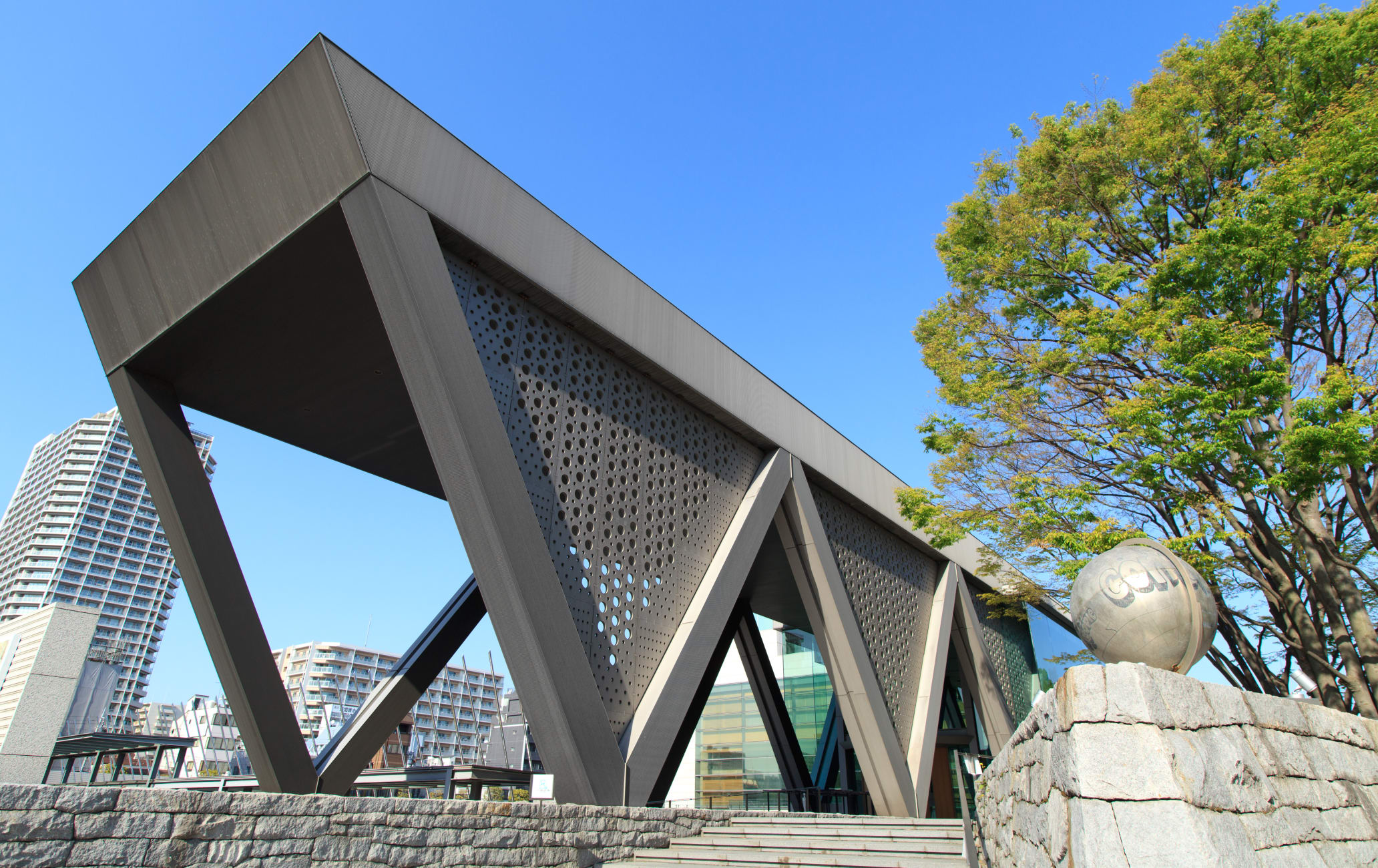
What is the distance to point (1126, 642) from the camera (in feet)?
12.3

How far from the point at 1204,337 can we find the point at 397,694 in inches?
515

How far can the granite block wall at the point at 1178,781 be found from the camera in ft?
9.33

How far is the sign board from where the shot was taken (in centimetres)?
755

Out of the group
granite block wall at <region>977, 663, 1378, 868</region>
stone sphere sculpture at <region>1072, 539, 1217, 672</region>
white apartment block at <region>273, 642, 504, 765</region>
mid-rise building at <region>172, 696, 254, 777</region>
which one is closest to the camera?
granite block wall at <region>977, 663, 1378, 868</region>

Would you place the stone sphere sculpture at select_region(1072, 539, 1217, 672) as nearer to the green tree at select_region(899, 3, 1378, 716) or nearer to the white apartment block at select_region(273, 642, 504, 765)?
the green tree at select_region(899, 3, 1378, 716)

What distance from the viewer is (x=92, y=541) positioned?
345 ft

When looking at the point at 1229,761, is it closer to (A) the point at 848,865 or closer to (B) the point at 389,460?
(A) the point at 848,865

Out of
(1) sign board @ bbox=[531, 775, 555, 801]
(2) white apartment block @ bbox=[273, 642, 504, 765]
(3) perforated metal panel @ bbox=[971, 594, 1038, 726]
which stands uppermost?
(2) white apartment block @ bbox=[273, 642, 504, 765]

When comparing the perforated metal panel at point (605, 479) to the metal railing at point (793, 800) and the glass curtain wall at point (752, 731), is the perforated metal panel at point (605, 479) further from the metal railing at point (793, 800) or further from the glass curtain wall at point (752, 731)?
the glass curtain wall at point (752, 731)

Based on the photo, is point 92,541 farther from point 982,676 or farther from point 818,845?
point 818,845

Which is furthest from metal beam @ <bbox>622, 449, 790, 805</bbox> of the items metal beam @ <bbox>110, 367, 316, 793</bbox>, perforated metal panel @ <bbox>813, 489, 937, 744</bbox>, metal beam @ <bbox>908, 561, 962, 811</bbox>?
metal beam @ <bbox>110, 367, 316, 793</bbox>

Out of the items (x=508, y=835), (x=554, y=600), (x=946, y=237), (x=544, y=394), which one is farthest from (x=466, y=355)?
(x=946, y=237)

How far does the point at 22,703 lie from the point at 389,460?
20.3 ft

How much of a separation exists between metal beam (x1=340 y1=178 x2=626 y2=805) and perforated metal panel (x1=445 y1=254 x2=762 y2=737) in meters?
0.55
